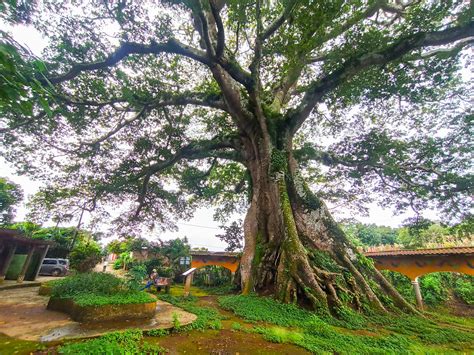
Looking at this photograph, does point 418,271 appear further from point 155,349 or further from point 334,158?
point 155,349

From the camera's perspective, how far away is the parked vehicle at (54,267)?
1546 cm

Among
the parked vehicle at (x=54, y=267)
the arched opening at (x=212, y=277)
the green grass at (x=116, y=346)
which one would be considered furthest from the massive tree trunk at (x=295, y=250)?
the parked vehicle at (x=54, y=267)

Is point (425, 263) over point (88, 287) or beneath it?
over

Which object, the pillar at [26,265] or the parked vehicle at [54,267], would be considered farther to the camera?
the parked vehicle at [54,267]

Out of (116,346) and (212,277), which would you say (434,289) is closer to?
(212,277)

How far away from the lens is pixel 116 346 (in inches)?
110

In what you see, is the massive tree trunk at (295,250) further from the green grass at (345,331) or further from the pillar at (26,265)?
the pillar at (26,265)

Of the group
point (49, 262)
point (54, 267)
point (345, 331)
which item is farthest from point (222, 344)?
point (49, 262)

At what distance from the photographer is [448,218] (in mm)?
8953

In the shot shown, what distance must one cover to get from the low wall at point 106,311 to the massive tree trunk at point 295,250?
10.2ft

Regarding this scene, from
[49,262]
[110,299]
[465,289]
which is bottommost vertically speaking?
[465,289]

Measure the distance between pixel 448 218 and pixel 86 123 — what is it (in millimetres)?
14724

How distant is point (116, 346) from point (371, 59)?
916cm

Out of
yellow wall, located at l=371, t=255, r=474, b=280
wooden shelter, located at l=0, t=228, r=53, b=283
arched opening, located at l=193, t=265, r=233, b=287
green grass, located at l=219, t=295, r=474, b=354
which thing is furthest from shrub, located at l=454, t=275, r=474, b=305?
wooden shelter, located at l=0, t=228, r=53, b=283
